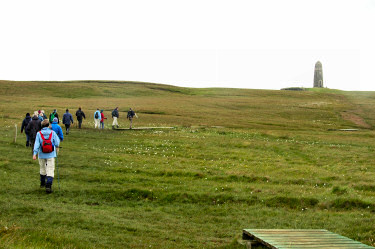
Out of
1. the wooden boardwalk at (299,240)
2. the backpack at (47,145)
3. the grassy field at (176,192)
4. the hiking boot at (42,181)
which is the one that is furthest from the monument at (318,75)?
the wooden boardwalk at (299,240)

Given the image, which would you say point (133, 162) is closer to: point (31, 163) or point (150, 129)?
point (31, 163)

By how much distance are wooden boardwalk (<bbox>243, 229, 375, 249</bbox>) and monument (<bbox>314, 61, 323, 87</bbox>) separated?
17545 cm

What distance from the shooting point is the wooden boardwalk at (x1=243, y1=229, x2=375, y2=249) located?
10.9 meters

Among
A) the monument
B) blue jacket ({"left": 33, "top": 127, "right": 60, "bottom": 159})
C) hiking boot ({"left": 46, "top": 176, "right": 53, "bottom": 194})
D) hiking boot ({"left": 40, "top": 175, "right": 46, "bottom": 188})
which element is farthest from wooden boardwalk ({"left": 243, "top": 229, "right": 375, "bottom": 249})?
the monument

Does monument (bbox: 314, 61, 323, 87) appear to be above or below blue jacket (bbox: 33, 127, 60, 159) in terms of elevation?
above

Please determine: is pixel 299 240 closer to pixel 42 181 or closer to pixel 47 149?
pixel 47 149

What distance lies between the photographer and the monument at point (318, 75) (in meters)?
179

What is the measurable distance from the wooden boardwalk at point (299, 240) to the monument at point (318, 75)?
17545cm

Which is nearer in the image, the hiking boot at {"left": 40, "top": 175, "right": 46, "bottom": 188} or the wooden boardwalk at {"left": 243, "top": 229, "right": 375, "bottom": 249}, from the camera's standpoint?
the wooden boardwalk at {"left": 243, "top": 229, "right": 375, "bottom": 249}

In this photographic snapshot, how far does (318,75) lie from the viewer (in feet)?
591

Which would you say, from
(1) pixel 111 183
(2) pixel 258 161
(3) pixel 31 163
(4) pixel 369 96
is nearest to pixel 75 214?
(1) pixel 111 183

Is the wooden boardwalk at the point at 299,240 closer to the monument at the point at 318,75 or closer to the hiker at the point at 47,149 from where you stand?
the hiker at the point at 47,149

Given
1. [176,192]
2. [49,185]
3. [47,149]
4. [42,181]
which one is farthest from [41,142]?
[176,192]

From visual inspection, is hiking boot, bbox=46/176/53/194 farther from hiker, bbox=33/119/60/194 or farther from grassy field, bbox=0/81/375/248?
grassy field, bbox=0/81/375/248
